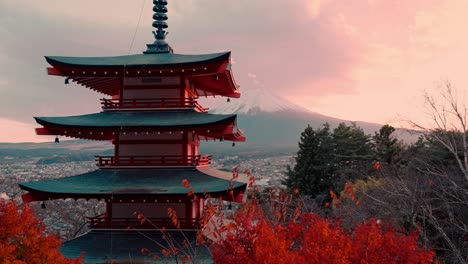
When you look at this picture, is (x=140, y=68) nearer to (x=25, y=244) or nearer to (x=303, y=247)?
(x=25, y=244)

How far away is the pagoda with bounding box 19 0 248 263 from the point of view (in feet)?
46.1

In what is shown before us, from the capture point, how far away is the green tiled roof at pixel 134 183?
45.7 feet

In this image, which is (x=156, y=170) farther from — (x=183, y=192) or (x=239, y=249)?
(x=239, y=249)

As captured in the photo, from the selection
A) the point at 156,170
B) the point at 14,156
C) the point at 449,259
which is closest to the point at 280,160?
the point at 14,156

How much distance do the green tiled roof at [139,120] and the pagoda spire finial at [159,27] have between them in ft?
13.0

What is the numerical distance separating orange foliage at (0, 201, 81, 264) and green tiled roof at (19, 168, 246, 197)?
220 cm

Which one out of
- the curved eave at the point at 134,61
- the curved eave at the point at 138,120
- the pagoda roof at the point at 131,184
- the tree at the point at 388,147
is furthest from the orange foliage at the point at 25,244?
the tree at the point at 388,147

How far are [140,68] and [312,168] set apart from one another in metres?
32.7

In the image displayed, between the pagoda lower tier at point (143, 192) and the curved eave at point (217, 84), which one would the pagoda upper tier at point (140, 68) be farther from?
the pagoda lower tier at point (143, 192)

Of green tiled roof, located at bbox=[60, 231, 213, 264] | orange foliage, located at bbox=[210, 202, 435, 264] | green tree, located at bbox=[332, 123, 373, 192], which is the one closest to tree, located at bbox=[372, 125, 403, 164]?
green tree, located at bbox=[332, 123, 373, 192]

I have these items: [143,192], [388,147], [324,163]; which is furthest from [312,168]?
[143,192]

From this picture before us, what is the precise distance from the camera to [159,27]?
63.6ft

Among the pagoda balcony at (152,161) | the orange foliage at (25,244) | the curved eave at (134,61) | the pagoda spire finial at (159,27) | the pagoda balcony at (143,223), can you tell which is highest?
the pagoda spire finial at (159,27)

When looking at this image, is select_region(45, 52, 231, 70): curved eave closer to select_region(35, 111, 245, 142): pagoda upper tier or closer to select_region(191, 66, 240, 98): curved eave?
select_region(191, 66, 240, 98): curved eave
